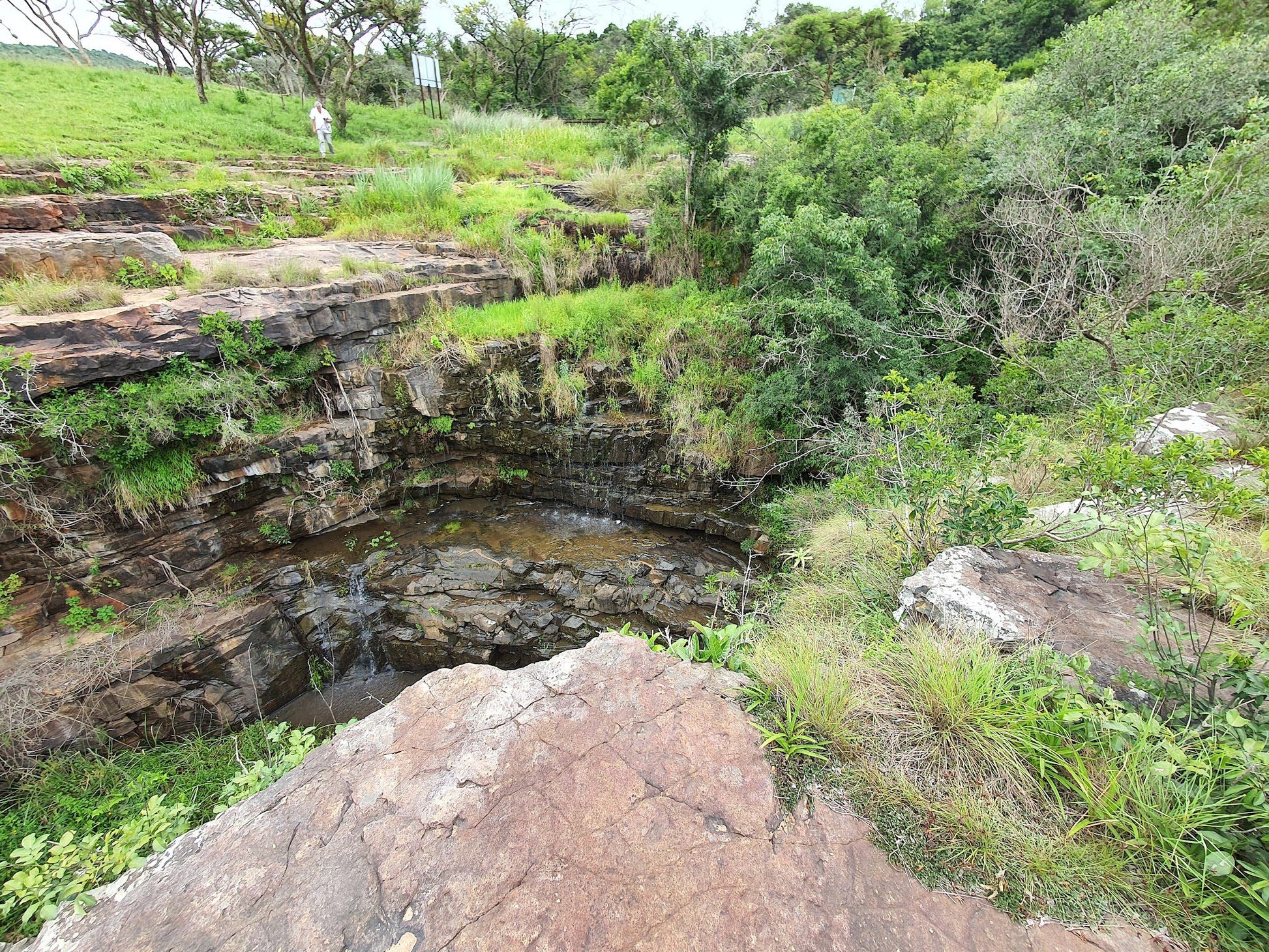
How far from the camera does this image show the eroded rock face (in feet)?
7.06

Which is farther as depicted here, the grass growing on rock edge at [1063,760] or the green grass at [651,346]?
the green grass at [651,346]

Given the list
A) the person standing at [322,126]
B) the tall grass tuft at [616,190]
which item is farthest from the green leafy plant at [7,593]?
the person standing at [322,126]

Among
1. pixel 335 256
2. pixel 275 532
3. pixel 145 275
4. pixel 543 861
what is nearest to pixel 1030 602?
pixel 543 861

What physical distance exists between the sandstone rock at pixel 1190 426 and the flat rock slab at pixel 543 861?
3.59 m

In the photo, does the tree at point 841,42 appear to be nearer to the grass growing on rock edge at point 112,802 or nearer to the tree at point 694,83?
the tree at point 694,83

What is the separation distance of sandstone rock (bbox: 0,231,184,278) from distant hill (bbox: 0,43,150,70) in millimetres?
16168

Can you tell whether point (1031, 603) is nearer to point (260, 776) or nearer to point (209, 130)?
point (260, 776)

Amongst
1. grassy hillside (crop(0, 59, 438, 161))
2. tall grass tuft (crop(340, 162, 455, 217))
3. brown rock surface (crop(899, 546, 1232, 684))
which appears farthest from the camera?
grassy hillside (crop(0, 59, 438, 161))

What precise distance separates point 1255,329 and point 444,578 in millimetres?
7614

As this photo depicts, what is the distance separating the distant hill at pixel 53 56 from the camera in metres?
16.0

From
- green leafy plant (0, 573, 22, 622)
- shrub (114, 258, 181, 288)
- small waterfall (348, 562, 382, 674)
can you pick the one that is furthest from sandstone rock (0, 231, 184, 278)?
small waterfall (348, 562, 382, 674)

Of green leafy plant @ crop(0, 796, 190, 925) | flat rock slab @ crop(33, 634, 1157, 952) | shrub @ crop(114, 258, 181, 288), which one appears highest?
shrub @ crop(114, 258, 181, 288)

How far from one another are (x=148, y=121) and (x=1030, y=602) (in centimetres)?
1759

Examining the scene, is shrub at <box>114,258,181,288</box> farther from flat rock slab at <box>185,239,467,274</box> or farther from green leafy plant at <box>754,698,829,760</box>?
green leafy plant at <box>754,698,829,760</box>
